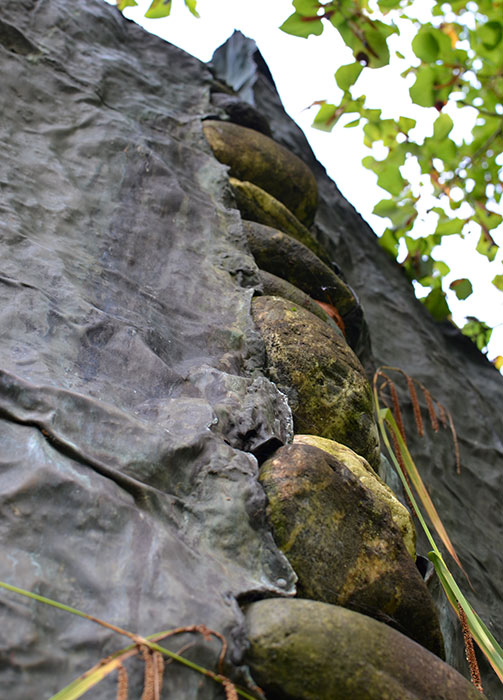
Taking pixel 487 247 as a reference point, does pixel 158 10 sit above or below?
below

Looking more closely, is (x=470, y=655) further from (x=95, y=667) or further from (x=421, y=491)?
(x=95, y=667)

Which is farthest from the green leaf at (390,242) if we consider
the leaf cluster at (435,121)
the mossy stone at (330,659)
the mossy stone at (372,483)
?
the mossy stone at (330,659)

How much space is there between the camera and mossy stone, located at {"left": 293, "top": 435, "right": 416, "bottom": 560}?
1.29 m

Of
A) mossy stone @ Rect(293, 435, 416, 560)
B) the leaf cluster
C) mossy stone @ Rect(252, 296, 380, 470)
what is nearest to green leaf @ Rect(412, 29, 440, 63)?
the leaf cluster

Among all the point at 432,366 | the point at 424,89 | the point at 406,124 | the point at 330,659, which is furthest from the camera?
the point at 406,124

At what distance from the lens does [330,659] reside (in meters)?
0.86

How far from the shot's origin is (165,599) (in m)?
0.89

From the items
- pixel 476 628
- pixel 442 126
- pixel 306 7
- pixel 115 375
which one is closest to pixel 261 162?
pixel 306 7

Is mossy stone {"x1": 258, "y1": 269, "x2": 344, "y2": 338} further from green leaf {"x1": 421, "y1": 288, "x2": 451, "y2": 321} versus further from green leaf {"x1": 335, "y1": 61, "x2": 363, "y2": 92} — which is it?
green leaf {"x1": 421, "y1": 288, "x2": 451, "y2": 321}

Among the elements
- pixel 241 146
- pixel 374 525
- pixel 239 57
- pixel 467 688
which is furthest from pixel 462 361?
pixel 467 688

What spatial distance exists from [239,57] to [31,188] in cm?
203

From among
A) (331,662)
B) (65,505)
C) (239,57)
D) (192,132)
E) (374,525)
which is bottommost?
(65,505)

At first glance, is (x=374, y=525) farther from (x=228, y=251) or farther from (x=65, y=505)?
(x=228, y=251)

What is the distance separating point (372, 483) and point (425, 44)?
1.93 metres
